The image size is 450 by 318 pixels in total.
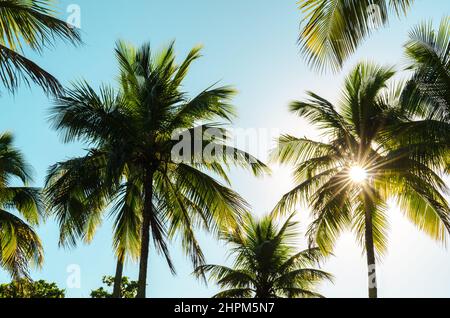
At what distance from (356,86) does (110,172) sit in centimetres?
806

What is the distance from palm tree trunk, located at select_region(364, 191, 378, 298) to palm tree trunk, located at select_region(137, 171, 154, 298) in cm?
580

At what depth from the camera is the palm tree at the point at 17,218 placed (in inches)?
632

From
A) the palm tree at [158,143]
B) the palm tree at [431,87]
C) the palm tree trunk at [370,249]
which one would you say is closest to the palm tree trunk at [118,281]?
the palm tree at [158,143]

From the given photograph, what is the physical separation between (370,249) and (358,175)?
2020 millimetres

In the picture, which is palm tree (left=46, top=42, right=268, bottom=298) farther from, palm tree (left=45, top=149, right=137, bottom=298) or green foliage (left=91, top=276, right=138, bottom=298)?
green foliage (left=91, top=276, right=138, bottom=298)

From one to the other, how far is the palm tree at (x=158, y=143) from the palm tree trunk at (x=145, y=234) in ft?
0.08

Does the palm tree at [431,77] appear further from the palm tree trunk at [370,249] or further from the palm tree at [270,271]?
the palm tree at [270,271]

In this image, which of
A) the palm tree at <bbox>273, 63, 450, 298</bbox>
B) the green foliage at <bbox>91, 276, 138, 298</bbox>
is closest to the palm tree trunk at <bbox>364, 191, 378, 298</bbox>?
the palm tree at <bbox>273, 63, 450, 298</bbox>

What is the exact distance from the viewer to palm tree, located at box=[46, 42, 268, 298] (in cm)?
1272

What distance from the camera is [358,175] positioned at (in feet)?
47.0

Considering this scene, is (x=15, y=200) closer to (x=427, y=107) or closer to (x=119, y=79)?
(x=119, y=79)

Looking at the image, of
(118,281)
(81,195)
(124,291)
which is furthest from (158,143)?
(124,291)

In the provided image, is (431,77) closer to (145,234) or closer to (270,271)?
(145,234)

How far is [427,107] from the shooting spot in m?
10.4
